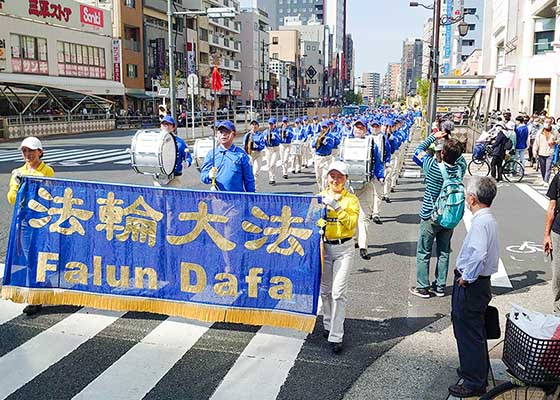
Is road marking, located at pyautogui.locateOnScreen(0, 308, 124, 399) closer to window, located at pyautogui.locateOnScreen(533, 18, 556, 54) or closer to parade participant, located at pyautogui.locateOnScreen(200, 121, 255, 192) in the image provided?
parade participant, located at pyautogui.locateOnScreen(200, 121, 255, 192)

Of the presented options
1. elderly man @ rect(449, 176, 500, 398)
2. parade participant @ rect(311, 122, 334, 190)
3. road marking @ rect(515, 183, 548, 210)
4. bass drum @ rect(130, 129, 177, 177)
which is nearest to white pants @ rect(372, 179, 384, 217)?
parade participant @ rect(311, 122, 334, 190)

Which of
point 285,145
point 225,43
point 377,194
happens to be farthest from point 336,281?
point 225,43

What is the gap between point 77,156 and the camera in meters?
22.9

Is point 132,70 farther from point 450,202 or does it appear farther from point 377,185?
point 450,202

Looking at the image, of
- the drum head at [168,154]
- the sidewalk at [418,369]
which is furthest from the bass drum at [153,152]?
the sidewalk at [418,369]

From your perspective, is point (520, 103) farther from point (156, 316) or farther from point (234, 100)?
point (234, 100)

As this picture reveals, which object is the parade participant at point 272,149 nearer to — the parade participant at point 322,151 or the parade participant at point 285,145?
the parade participant at point 285,145

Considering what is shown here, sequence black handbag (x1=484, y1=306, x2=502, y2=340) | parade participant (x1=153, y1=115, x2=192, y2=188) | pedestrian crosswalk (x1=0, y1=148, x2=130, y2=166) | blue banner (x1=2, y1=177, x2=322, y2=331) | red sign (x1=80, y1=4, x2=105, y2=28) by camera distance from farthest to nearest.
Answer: red sign (x1=80, y1=4, x2=105, y2=28)
pedestrian crosswalk (x1=0, y1=148, x2=130, y2=166)
parade participant (x1=153, y1=115, x2=192, y2=188)
blue banner (x1=2, y1=177, x2=322, y2=331)
black handbag (x1=484, y1=306, x2=502, y2=340)

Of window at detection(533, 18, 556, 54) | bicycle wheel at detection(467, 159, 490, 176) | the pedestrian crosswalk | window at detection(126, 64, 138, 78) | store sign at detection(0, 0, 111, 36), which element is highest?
store sign at detection(0, 0, 111, 36)

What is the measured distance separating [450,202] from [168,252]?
3.13 metres

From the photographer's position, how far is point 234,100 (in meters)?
86.1

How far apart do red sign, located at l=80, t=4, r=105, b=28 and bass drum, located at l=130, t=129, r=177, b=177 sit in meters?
44.0

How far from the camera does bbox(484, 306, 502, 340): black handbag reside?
433cm

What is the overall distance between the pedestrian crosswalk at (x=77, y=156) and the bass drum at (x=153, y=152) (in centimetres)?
1188
